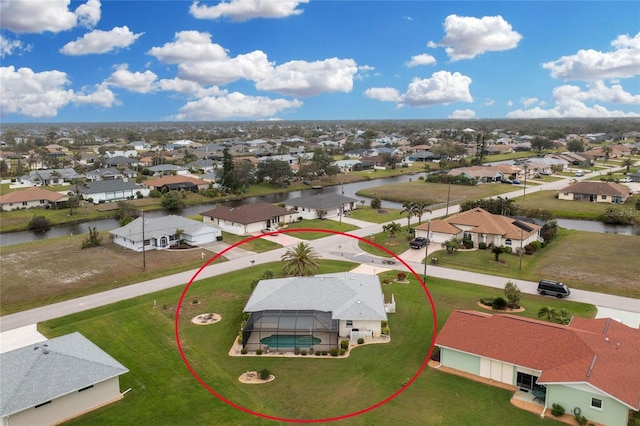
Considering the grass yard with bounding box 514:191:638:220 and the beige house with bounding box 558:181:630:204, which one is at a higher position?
the beige house with bounding box 558:181:630:204

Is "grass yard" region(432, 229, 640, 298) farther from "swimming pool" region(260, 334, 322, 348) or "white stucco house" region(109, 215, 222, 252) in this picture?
"white stucco house" region(109, 215, 222, 252)

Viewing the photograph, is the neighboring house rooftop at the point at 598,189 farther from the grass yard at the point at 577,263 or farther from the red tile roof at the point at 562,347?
the red tile roof at the point at 562,347

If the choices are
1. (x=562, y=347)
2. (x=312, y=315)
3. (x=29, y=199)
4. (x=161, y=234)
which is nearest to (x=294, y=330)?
(x=312, y=315)

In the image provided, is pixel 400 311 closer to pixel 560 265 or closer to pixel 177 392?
pixel 177 392

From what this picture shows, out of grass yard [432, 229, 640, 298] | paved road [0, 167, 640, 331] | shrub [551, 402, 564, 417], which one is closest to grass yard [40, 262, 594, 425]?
shrub [551, 402, 564, 417]

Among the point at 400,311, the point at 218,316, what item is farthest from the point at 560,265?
the point at 218,316

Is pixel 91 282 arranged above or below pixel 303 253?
below
